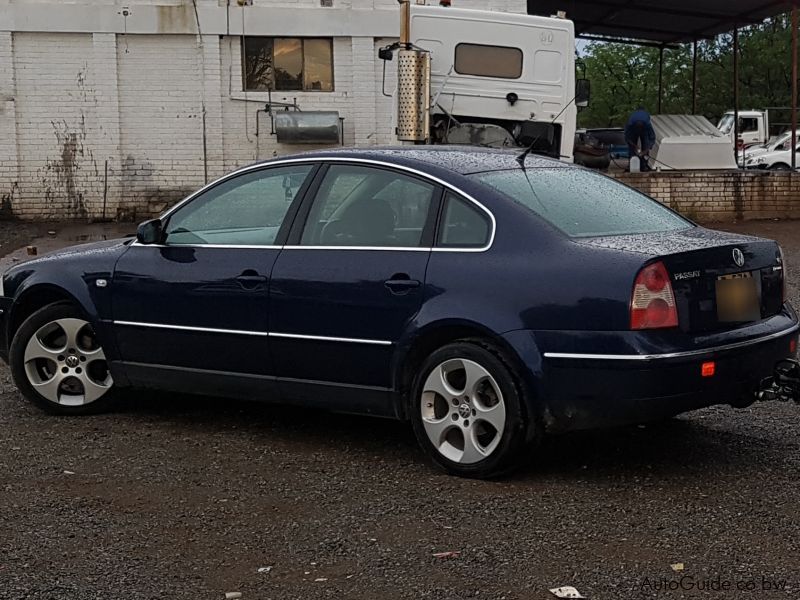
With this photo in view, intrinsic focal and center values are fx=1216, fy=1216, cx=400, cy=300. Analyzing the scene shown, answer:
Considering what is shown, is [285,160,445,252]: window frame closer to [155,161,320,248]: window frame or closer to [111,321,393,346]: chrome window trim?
[155,161,320,248]: window frame

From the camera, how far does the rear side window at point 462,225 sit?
548 centimetres

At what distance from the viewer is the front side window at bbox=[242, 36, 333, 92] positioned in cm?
1966

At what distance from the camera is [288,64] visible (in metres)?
A: 19.8

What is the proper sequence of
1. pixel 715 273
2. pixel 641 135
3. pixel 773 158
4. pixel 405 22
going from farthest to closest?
pixel 773 158 → pixel 641 135 → pixel 405 22 → pixel 715 273

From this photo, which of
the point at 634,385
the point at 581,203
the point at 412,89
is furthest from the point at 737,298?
the point at 412,89

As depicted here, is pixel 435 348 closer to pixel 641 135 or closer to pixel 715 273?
pixel 715 273

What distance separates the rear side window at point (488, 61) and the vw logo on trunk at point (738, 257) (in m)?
11.2

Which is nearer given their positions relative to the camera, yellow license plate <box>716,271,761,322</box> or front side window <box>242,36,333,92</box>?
yellow license plate <box>716,271,761,322</box>

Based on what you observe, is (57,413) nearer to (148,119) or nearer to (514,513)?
(514,513)

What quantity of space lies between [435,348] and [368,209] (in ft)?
2.69

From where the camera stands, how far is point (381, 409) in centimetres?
571

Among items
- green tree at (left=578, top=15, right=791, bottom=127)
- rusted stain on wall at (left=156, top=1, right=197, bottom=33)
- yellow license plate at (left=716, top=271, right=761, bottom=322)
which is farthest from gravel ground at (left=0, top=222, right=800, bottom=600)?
green tree at (left=578, top=15, right=791, bottom=127)

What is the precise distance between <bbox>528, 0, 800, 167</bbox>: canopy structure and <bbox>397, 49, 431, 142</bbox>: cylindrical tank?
24.2ft

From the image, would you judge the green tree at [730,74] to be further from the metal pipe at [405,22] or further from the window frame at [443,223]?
the window frame at [443,223]
